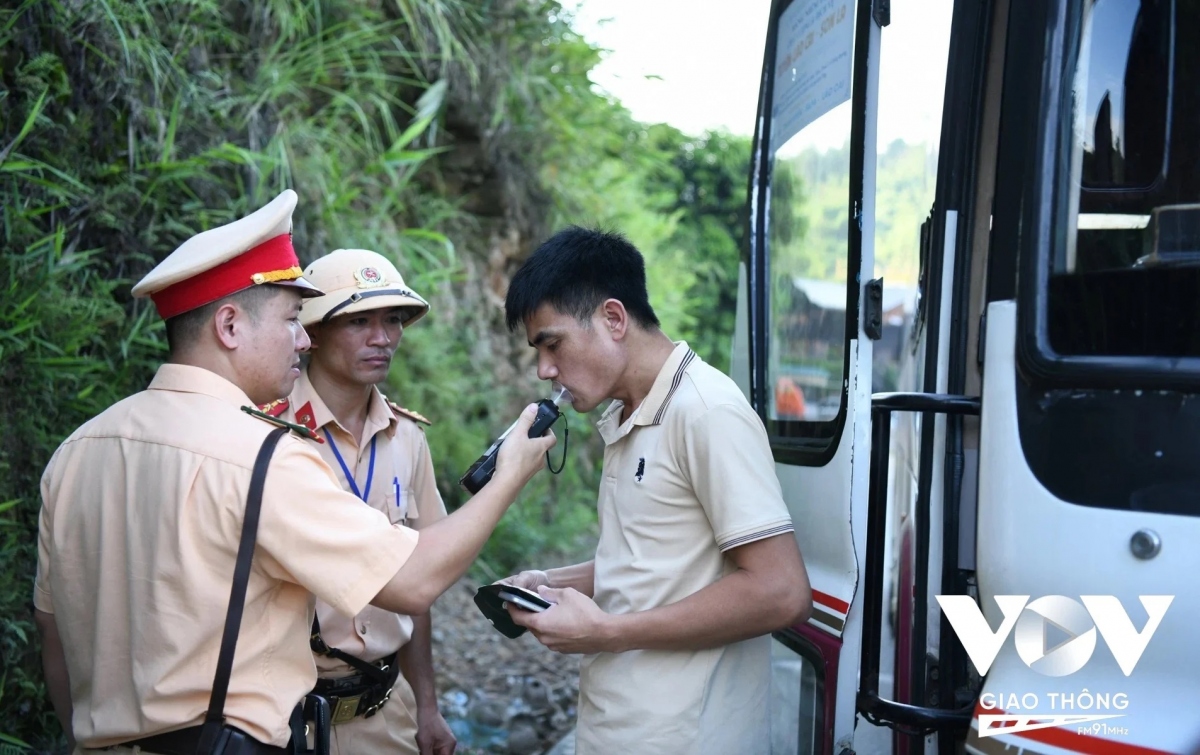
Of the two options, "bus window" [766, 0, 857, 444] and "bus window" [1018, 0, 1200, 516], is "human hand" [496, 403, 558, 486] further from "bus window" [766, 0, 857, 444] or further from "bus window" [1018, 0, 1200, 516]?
"bus window" [1018, 0, 1200, 516]

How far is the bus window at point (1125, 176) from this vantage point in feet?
6.15

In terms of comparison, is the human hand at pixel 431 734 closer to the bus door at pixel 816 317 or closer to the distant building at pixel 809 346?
the bus door at pixel 816 317


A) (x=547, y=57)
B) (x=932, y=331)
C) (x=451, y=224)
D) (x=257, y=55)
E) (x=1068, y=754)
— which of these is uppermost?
(x=547, y=57)

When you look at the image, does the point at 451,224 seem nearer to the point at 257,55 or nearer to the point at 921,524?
the point at 257,55

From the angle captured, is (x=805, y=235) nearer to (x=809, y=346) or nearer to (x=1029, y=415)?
(x=809, y=346)

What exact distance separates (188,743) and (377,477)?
43.8 inches

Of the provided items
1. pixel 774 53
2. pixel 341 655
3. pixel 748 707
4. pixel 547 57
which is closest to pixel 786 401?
pixel 774 53

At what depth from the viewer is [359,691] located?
279 cm

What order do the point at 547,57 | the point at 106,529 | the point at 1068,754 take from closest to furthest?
the point at 1068,754 → the point at 106,529 → the point at 547,57

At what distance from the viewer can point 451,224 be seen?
7711 mm

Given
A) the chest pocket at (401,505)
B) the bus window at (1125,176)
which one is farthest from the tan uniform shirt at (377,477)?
the bus window at (1125,176)

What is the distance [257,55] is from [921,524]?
4.42 meters

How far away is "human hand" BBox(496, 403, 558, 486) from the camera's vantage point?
2268 millimetres

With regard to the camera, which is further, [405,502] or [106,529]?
[405,502]
